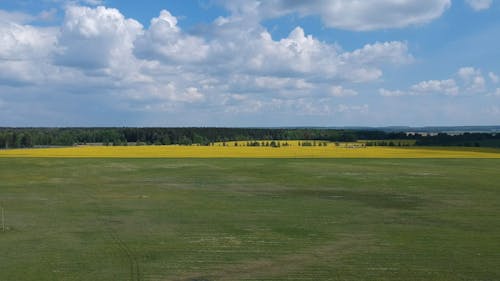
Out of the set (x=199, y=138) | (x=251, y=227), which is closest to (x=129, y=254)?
(x=251, y=227)

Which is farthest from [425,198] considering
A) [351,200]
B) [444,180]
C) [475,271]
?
[475,271]

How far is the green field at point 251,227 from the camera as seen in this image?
58.0 ft

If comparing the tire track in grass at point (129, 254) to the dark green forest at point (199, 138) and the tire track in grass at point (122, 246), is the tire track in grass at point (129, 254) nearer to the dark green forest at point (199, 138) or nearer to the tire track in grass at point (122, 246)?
the tire track in grass at point (122, 246)

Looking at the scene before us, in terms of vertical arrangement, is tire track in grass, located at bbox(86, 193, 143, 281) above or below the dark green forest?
below

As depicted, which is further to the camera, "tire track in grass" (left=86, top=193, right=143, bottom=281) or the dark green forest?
the dark green forest

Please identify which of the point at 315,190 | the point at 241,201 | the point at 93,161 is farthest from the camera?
the point at 93,161

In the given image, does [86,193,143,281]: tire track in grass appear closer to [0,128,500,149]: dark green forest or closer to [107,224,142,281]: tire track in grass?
[107,224,142,281]: tire track in grass

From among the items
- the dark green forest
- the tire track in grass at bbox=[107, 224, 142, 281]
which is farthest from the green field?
the dark green forest

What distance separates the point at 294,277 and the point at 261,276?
1139mm

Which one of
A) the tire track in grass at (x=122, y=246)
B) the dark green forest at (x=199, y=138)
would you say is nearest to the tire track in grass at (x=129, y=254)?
the tire track in grass at (x=122, y=246)

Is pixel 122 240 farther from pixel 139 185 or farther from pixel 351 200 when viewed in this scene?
pixel 139 185

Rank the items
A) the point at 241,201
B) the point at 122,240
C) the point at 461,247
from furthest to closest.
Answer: the point at 241,201 < the point at 122,240 < the point at 461,247

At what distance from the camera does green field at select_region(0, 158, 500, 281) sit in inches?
696

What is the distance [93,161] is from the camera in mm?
69625
